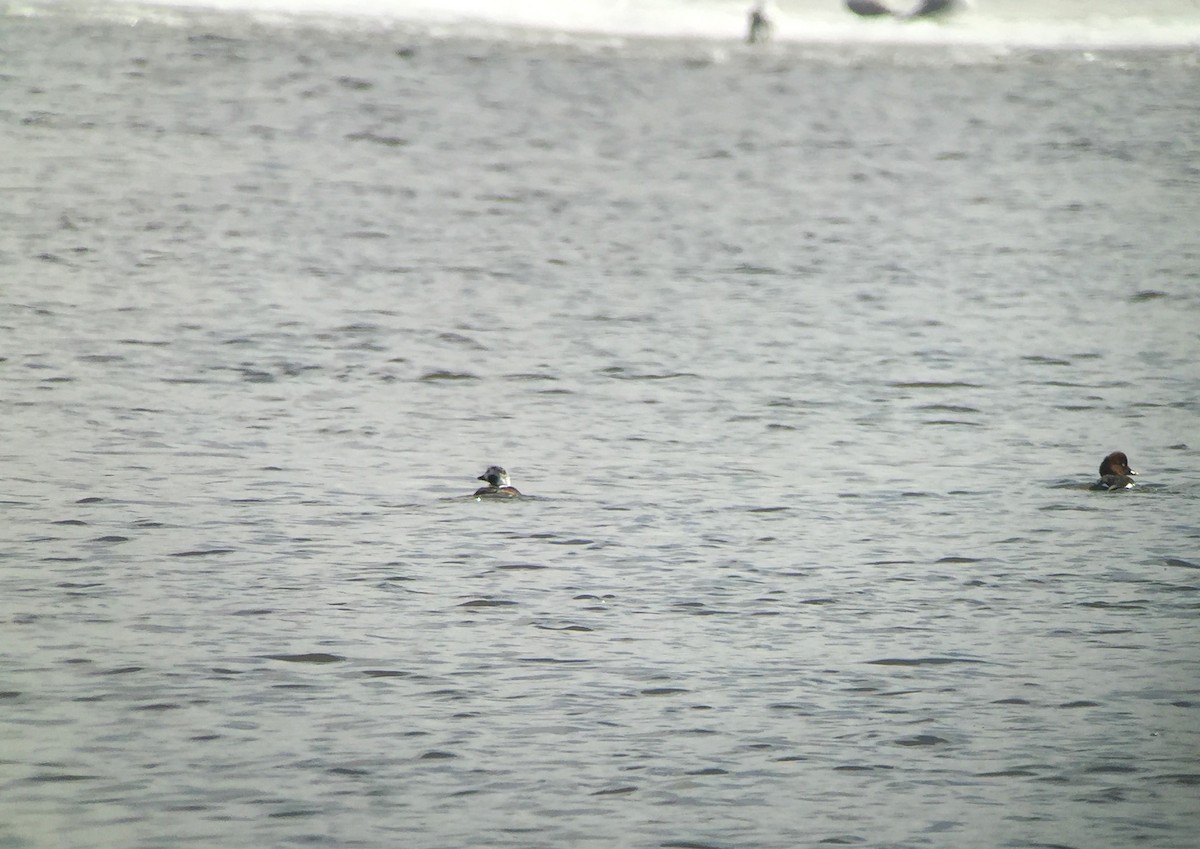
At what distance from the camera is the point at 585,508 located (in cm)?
1239

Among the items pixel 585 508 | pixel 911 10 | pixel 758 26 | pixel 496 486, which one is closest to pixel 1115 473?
pixel 585 508

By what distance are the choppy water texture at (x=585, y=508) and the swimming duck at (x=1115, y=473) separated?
0.20 metres

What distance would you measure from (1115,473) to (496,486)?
379 cm

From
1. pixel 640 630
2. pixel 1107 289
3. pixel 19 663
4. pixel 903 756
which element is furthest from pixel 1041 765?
pixel 1107 289

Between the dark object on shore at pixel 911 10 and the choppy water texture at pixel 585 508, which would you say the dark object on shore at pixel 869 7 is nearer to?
the dark object on shore at pixel 911 10

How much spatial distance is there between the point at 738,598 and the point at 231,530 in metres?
2.87

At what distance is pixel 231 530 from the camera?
38.1 ft

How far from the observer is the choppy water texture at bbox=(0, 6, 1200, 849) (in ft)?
27.2

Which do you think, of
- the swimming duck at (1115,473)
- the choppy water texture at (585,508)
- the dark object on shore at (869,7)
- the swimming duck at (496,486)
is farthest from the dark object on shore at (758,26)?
the swimming duck at (496,486)

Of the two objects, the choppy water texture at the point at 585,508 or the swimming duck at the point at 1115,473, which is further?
the swimming duck at the point at 1115,473

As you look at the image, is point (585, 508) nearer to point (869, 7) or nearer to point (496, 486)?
point (496, 486)

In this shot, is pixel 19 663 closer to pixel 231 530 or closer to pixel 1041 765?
pixel 231 530

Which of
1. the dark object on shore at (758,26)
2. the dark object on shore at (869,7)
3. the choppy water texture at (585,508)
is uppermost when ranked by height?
the dark object on shore at (869,7)

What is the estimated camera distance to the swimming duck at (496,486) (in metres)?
12.2
